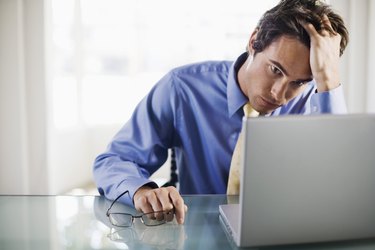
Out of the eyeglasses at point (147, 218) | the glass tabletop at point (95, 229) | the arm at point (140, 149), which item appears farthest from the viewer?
the arm at point (140, 149)

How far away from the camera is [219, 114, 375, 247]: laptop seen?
30.9 inches

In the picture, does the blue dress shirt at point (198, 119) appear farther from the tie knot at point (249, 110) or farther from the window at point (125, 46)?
the window at point (125, 46)

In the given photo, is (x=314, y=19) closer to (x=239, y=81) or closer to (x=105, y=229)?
(x=239, y=81)

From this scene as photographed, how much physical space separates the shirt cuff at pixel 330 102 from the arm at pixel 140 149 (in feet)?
2.03

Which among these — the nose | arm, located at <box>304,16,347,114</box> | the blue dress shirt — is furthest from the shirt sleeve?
arm, located at <box>304,16,347,114</box>

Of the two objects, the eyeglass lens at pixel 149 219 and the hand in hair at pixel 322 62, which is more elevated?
the hand in hair at pixel 322 62

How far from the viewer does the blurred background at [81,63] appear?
2539 millimetres

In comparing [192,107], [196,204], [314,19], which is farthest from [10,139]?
[314,19]

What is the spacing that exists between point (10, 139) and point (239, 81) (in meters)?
1.60

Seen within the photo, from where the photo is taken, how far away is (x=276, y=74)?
5.62 feet

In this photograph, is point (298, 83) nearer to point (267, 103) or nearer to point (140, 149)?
point (267, 103)

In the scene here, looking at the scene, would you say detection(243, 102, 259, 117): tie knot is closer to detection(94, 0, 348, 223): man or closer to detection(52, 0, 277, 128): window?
detection(94, 0, 348, 223): man

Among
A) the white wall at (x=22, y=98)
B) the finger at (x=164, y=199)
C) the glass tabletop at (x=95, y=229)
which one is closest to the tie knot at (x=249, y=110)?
the glass tabletop at (x=95, y=229)

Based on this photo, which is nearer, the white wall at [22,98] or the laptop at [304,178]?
the laptop at [304,178]
